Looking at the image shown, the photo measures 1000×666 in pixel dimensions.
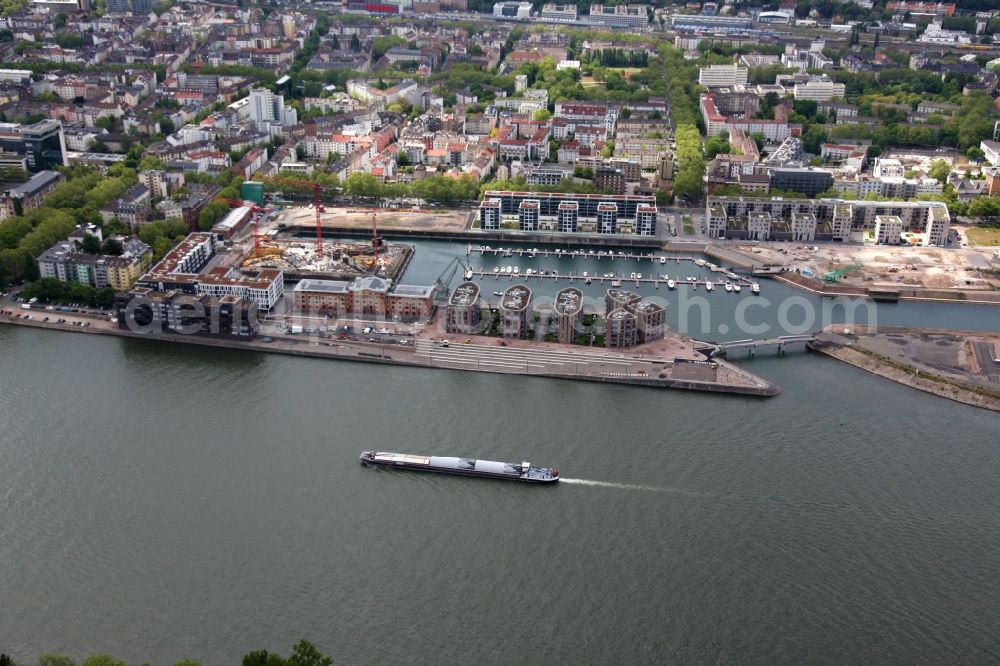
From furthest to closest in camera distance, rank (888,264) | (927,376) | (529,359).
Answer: (888,264)
(529,359)
(927,376)

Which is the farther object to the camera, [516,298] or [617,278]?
[617,278]

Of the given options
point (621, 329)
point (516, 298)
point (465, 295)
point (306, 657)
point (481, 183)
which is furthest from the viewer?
point (481, 183)

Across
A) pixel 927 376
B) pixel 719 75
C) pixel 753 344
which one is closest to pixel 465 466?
pixel 753 344

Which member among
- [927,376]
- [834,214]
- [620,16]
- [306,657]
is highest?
[620,16]

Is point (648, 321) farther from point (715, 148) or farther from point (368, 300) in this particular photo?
point (715, 148)

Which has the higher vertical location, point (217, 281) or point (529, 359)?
point (217, 281)

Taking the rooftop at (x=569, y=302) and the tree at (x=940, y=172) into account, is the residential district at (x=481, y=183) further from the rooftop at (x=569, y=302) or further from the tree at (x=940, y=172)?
the rooftop at (x=569, y=302)
